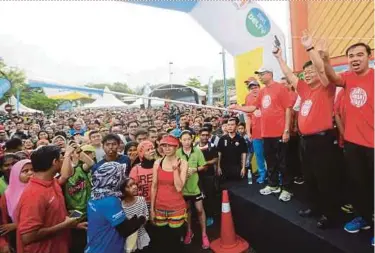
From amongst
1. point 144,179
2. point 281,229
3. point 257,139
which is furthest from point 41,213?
point 257,139

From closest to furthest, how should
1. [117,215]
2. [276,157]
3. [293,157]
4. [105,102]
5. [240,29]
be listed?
1. [117,215]
2. [276,157]
3. [293,157]
4. [240,29]
5. [105,102]

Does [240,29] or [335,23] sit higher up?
[335,23]

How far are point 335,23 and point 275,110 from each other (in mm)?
2834

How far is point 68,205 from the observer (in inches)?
107

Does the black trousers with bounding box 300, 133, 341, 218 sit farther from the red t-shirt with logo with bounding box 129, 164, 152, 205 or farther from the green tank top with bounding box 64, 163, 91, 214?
the green tank top with bounding box 64, 163, 91, 214

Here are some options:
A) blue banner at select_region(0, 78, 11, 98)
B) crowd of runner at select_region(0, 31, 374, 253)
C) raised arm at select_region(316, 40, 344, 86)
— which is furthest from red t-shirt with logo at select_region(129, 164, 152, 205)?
blue banner at select_region(0, 78, 11, 98)

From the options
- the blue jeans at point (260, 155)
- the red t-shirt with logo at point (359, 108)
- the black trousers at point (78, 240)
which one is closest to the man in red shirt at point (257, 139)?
the blue jeans at point (260, 155)

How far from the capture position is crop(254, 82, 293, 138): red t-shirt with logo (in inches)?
119

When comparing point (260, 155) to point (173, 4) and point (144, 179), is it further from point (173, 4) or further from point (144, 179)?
point (173, 4)

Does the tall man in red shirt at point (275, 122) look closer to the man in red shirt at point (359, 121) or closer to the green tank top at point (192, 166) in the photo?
the green tank top at point (192, 166)

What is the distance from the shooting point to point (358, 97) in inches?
73.9

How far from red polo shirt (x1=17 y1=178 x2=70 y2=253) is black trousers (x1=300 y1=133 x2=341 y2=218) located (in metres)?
2.01

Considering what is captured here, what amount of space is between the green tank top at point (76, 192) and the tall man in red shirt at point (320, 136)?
213cm

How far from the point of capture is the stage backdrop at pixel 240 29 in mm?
4453
